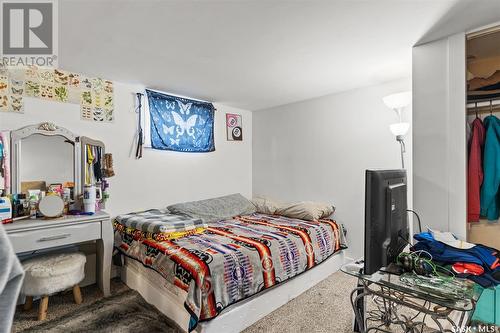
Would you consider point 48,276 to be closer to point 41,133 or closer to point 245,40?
point 41,133

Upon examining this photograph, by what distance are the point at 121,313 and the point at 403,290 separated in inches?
82.6

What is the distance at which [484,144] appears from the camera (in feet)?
6.18

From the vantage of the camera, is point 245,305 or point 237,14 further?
point 245,305

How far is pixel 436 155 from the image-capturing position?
6.11 ft

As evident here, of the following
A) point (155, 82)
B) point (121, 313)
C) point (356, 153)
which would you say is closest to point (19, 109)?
point (155, 82)

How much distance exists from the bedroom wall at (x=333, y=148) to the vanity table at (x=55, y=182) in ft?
8.01

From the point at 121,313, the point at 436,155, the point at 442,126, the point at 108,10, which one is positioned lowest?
the point at 121,313

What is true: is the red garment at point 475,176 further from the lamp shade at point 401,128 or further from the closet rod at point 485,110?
the lamp shade at point 401,128

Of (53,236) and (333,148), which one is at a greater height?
(333,148)

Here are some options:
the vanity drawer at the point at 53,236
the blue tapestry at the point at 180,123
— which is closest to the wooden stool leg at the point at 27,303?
the vanity drawer at the point at 53,236

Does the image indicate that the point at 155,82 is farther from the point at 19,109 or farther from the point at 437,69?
the point at 437,69

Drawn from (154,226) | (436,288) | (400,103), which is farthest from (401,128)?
(154,226)

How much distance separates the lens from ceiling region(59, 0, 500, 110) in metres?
1.51

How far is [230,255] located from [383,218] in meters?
1.15
